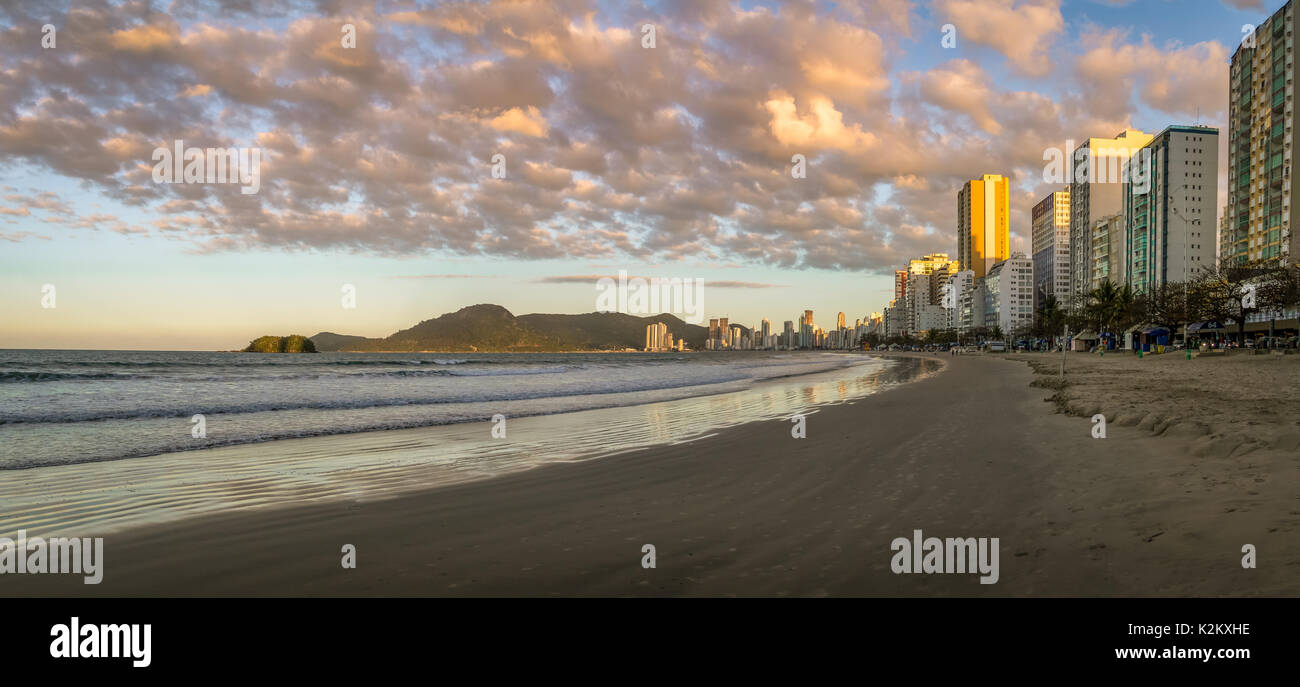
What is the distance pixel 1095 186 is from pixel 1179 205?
189 feet

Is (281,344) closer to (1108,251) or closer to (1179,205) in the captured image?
(1179,205)

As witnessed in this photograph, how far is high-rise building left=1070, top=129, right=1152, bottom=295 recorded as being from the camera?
189m

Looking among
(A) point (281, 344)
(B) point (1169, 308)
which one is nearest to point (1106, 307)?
(B) point (1169, 308)

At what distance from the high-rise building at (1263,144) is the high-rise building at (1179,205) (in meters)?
12.0

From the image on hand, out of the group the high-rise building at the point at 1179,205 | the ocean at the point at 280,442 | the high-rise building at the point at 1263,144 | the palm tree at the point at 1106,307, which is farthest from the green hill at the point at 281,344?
the high-rise building at the point at 1179,205

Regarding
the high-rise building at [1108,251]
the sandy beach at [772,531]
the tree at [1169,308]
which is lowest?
the sandy beach at [772,531]

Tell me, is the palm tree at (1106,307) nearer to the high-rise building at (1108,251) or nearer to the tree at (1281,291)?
the tree at (1281,291)

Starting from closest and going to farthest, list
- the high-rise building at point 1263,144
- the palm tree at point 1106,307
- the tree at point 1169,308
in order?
1. the tree at point 1169,308
2. the palm tree at point 1106,307
3. the high-rise building at point 1263,144

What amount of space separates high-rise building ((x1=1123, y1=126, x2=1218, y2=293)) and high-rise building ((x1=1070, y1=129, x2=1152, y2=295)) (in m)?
43.2

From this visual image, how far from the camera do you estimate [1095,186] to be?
624 feet

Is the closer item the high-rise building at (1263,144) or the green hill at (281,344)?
the high-rise building at (1263,144)

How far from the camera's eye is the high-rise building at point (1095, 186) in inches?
7441
